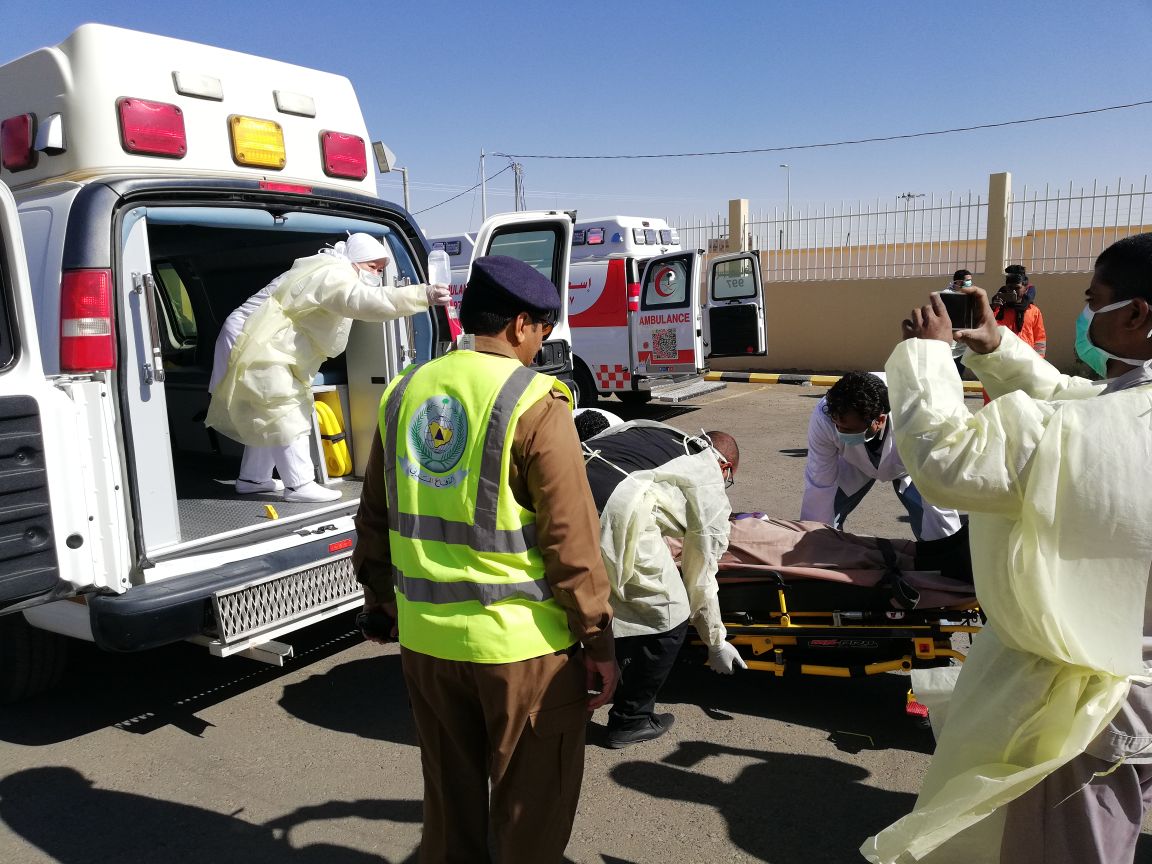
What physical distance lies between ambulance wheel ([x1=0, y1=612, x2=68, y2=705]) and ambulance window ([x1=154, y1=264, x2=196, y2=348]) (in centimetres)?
349

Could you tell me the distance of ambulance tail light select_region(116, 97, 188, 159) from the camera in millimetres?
3594

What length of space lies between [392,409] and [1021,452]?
1397mm

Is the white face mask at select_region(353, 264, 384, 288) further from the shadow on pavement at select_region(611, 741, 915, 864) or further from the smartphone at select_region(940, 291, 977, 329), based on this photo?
the smartphone at select_region(940, 291, 977, 329)

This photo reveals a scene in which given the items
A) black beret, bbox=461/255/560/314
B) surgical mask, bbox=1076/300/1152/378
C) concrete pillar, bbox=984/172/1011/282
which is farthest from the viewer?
concrete pillar, bbox=984/172/1011/282

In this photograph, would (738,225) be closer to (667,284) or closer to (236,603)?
(667,284)

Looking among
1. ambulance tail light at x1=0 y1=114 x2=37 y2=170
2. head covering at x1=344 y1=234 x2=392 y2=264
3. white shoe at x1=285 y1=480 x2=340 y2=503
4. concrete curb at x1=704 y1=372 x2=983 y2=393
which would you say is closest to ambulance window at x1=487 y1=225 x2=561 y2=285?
head covering at x1=344 y1=234 x2=392 y2=264

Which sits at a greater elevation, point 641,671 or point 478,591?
point 478,591

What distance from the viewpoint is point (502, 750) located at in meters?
2.13

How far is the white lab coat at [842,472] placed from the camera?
434 centimetres

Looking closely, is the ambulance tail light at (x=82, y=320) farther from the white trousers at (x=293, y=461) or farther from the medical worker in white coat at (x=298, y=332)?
the white trousers at (x=293, y=461)

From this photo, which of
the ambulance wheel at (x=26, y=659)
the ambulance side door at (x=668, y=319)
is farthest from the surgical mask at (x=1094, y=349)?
the ambulance side door at (x=668, y=319)

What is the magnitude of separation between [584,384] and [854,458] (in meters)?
7.81

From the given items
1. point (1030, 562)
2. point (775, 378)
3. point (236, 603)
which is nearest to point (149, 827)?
point (236, 603)

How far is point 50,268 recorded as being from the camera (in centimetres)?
331
